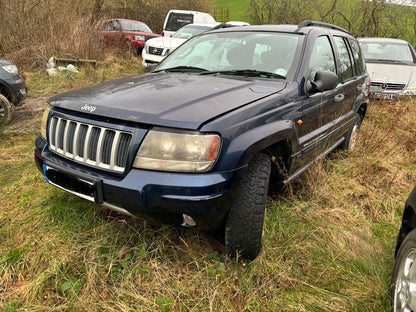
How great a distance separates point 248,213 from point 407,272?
2.71 feet

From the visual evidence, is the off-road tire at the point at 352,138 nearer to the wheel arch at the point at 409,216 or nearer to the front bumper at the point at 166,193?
the wheel arch at the point at 409,216

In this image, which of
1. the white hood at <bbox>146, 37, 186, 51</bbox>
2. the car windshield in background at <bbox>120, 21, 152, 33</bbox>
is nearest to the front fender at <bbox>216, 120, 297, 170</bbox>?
the white hood at <bbox>146, 37, 186, 51</bbox>

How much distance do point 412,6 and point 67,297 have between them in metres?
18.5

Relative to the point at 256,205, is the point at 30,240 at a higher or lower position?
lower

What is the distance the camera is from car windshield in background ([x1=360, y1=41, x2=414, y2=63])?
7.13 meters

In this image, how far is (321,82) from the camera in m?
2.39

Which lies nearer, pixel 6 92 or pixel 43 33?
pixel 6 92

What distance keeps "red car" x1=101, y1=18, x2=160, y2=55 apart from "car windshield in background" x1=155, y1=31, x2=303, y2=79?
766 cm

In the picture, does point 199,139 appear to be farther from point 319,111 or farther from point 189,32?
point 189,32

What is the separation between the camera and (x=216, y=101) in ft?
6.21

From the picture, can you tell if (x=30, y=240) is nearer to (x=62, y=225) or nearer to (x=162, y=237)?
(x=62, y=225)

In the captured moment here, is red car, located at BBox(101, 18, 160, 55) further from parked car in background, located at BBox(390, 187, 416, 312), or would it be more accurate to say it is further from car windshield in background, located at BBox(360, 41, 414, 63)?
parked car in background, located at BBox(390, 187, 416, 312)

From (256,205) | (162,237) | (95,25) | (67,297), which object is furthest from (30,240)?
(95,25)

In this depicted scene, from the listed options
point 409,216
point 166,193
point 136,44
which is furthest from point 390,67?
→ point 136,44
